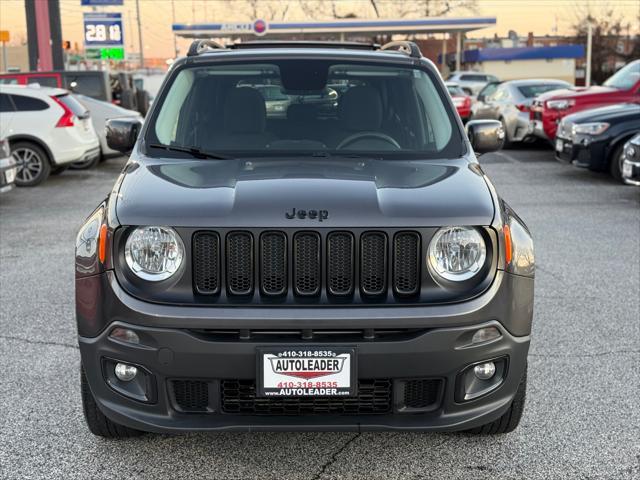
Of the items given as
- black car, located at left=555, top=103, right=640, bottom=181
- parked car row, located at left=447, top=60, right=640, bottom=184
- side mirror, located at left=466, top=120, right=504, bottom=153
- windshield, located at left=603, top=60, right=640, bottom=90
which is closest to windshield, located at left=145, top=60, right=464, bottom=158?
side mirror, located at left=466, top=120, right=504, bottom=153

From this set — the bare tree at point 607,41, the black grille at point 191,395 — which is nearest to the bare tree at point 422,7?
the bare tree at point 607,41

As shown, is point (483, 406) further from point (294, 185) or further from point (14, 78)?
point (14, 78)

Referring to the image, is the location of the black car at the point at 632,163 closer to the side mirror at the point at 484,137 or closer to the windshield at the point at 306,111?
the side mirror at the point at 484,137

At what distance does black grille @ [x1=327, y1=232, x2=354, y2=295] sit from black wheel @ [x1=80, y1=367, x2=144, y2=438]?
115cm

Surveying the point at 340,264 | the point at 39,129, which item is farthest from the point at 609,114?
the point at 340,264

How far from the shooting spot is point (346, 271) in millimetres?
3447

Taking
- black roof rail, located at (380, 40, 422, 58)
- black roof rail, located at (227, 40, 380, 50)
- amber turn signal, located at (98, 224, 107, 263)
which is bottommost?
amber turn signal, located at (98, 224, 107, 263)

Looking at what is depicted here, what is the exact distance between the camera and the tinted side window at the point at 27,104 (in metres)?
14.2

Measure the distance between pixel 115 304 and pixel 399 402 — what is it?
113 cm

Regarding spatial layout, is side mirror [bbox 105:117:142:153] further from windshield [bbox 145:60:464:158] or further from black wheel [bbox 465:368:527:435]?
black wheel [bbox 465:368:527:435]

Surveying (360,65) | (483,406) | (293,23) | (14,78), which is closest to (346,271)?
(483,406)

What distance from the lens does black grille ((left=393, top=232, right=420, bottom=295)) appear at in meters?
3.45

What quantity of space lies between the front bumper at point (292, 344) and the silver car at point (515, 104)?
15736 millimetres

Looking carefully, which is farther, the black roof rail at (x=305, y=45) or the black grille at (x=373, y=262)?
the black roof rail at (x=305, y=45)
